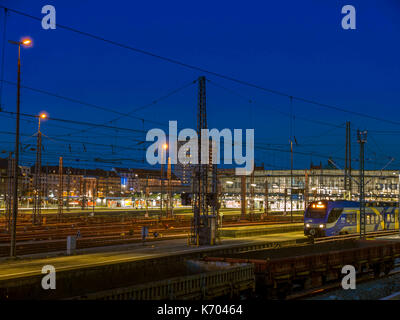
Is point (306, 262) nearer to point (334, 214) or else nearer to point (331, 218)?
point (331, 218)

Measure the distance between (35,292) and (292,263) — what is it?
828 centimetres

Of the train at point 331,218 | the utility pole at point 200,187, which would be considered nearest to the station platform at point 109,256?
the utility pole at point 200,187

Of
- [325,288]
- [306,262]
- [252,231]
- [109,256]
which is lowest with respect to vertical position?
[109,256]

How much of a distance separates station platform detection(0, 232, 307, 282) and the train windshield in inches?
244

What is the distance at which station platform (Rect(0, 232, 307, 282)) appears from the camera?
21234 millimetres

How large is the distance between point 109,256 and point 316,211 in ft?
57.6

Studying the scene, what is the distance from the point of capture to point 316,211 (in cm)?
3700

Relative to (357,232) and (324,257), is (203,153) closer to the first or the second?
(324,257)

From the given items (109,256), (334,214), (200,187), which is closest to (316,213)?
(334,214)

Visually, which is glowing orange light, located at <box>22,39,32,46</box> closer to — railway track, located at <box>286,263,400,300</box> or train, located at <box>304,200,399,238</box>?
railway track, located at <box>286,263,400,300</box>

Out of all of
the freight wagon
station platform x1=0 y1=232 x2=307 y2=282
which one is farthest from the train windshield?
the freight wagon

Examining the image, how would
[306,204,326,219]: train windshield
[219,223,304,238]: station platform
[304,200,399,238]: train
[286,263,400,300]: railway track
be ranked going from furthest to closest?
[219,223,304,238]: station platform, [306,204,326,219]: train windshield, [304,200,399,238]: train, [286,263,400,300]: railway track

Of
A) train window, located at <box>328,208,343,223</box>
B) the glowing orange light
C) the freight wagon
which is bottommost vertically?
the freight wagon

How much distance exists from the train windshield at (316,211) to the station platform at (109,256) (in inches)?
244
